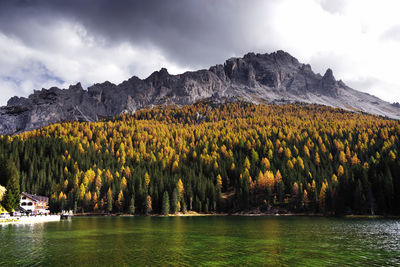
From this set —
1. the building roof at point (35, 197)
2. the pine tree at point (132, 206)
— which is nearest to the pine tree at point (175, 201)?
the pine tree at point (132, 206)

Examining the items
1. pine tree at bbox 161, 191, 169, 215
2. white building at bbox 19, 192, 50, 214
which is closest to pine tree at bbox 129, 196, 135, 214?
pine tree at bbox 161, 191, 169, 215

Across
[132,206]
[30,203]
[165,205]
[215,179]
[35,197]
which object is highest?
[215,179]

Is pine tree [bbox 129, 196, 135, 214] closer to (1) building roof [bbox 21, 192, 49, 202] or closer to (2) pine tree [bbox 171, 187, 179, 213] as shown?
(2) pine tree [bbox 171, 187, 179, 213]

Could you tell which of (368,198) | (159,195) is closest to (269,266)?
(368,198)

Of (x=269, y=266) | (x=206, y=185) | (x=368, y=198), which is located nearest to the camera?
(x=269, y=266)

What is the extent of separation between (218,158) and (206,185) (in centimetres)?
3977

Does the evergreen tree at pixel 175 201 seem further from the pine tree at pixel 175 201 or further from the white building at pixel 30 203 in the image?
the white building at pixel 30 203

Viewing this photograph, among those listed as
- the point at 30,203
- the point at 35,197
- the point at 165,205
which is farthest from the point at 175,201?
the point at 30,203

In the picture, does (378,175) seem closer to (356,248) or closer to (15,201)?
(356,248)

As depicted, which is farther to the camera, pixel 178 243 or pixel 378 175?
pixel 378 175

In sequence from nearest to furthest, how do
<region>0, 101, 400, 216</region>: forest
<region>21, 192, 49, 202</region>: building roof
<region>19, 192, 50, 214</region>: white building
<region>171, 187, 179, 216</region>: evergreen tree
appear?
<region>0, 101, 400, 216</region>: forest < <region>19, 192, 50, 214</region>: white building < <region>21, 192, 49, 202</region>: building roof < <region>171, 187, 179, 216</region>: evergreen tree

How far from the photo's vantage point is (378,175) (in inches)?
4439

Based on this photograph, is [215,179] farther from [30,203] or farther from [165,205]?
[30,203]

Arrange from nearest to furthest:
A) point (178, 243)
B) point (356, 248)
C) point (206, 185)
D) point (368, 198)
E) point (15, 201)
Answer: point (356, 248) < point (178, 243) < point (15, 201) < point (368, 198) < point (206, 185)
